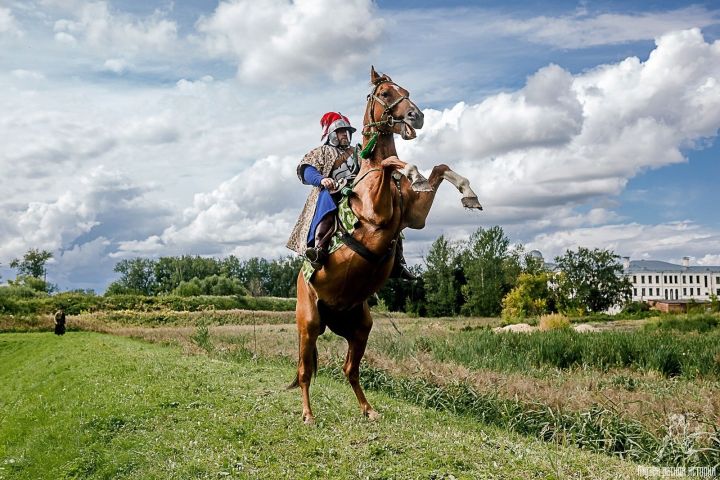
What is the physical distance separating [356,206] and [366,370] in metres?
7.06

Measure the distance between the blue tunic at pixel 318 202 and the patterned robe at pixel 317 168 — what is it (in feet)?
0.27

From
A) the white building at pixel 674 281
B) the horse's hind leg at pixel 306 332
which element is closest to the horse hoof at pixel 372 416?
the horse's hind leg at pixel 306 332

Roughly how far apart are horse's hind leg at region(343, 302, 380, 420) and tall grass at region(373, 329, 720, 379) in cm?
598

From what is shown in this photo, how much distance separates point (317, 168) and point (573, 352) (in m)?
11.0

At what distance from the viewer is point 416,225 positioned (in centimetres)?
540

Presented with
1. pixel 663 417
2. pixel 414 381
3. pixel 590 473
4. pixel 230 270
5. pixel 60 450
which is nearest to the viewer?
pixel 590 473

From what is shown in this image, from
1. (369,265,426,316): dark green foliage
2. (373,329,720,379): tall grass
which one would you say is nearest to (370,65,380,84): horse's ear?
(373,329,720,379): tall grass

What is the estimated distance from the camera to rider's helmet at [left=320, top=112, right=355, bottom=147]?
6.36m

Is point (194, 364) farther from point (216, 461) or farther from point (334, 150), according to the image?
point (334, 150)

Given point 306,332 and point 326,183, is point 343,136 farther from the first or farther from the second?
point 306,332

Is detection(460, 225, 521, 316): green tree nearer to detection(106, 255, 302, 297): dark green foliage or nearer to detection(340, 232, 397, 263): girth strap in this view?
detection(106, 255, 302, 297): dark green foliage

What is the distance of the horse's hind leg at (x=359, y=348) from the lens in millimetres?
6387

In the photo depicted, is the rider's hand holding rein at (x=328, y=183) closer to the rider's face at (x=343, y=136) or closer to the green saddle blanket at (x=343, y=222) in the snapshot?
the green saddle blanket at (x=343, y=222)

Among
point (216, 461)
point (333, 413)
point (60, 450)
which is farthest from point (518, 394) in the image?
point (60, 450)
